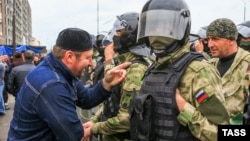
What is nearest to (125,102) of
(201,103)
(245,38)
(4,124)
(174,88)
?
(174,88)

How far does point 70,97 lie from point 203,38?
460cm

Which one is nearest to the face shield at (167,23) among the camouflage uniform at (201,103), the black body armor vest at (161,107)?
the black body armor vest at (161,107)

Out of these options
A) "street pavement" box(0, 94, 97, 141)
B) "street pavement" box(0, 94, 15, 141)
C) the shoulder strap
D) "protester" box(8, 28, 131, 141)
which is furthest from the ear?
"street pavement" box(0, 94, 15, 141)

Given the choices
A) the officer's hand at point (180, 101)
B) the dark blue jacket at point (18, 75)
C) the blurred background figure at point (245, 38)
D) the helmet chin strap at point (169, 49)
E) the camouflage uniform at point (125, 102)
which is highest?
the helmet chin strap at point (169, 49)

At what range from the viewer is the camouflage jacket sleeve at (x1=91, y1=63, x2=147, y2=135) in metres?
3.12

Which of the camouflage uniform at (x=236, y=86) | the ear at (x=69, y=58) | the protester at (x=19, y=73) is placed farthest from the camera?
the protester at (x=19, y=73)

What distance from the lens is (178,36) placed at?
2486 mm

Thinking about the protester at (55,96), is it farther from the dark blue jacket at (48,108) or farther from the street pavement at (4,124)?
the street pavement at (4,124)

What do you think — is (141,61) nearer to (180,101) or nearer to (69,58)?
(69,58)

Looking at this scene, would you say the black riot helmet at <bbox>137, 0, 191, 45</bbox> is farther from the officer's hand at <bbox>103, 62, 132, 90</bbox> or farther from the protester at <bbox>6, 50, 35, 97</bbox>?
the protester at <bbox>6, 50, 35, 97</bbox>

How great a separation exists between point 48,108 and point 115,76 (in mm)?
900

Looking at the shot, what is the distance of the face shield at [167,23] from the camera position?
2.48 metres

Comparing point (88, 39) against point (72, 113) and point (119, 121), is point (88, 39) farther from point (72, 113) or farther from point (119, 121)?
point (119, 121)

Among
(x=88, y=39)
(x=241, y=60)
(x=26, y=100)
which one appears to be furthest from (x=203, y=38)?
(x=26, y=100)
